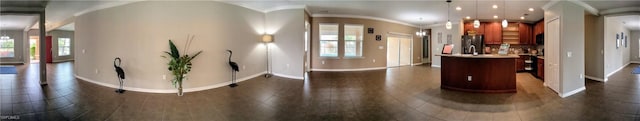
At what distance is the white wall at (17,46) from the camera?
10718 mm

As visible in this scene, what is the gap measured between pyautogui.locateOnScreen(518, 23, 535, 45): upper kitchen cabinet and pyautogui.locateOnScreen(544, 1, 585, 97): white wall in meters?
3.98

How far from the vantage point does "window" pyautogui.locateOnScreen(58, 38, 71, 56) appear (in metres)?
11.8

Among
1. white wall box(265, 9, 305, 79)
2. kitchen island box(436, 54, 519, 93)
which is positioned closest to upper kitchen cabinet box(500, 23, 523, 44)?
kitchen island box(436, 54, 519, 93)

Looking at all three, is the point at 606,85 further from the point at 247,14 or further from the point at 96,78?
the point at 96,78

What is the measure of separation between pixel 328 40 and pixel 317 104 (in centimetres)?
474

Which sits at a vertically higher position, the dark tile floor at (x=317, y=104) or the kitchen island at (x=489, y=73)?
the kitchen island at (x=489, y=73)

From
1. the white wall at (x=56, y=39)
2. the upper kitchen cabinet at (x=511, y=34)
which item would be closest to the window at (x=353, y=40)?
the upper kitchen cabinet at (x=511, y=34)

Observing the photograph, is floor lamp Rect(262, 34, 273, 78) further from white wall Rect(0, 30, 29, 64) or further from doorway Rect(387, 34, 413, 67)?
white wall Rect(0, 30, 29, 64)

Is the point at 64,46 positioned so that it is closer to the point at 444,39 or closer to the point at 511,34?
the point at 444,39

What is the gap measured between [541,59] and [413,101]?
4.84 meters

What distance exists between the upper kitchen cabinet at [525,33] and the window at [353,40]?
484cm

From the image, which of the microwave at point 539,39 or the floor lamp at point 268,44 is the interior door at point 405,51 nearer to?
the microwave at point 539,39

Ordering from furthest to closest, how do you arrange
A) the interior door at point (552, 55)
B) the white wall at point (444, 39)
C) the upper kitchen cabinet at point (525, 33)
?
the white wall at point (444, 39), the upper kitchen cabinet at point (525, 33), the interior door at point (552, 55)

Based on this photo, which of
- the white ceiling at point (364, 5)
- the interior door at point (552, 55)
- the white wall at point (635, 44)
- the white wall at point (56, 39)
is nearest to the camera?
the interior door at point (552, 55)
